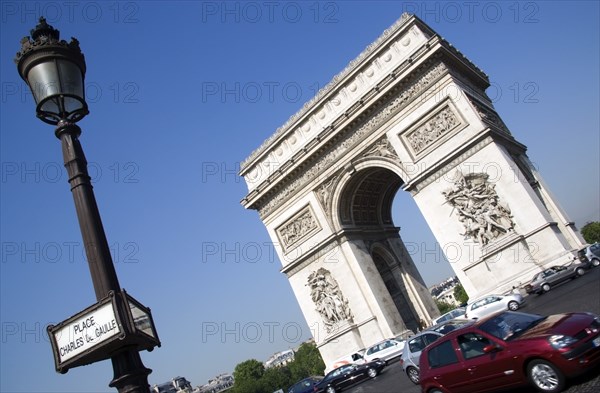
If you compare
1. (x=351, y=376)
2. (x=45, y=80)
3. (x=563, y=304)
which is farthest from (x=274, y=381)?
(x=45, y=80)

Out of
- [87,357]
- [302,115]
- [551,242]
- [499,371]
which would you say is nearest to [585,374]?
[499,371]

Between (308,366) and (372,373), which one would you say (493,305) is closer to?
(372,373)

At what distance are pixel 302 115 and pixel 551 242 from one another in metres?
14.4

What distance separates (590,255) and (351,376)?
10696 millimetres

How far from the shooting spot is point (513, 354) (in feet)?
21.0

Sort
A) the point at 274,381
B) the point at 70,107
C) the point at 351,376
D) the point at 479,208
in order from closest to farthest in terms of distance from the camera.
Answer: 1. the point at 70,107
2. the point at 351,376
3. the point at 479,208
4. the point at 274,381

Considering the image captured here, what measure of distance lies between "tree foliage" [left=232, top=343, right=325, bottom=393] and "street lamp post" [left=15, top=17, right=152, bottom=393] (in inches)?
2928

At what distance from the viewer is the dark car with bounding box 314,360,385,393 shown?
53.6ft

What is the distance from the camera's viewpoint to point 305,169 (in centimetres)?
2586

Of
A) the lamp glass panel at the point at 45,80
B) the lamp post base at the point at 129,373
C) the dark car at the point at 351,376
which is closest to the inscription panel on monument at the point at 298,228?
the dark car at the point at 351,376

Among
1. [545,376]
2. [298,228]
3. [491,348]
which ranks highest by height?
[298,228]

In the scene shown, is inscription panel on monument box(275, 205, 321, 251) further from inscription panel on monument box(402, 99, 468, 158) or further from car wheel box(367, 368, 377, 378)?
car wheel box(367, 368, 377, 378)

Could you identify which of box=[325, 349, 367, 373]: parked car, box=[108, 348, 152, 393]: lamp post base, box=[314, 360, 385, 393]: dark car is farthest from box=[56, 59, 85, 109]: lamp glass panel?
box=[325, 349, 367, 373]: parked car

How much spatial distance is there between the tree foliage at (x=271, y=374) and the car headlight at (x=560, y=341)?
71.8 metres
